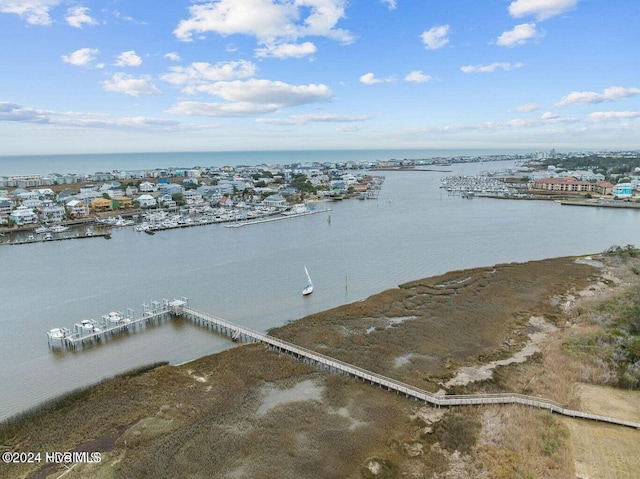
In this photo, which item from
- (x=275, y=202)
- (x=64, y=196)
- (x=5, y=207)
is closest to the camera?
(x=5, y=207)

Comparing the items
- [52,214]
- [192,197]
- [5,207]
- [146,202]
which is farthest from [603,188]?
[5,207]

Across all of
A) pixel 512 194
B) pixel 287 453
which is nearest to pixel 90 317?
pixel 287 453

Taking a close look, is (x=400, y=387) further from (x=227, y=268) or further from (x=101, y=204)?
(x=101, y=204)

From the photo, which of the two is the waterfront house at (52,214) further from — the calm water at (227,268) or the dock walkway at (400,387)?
the dock walkway at (400,387)

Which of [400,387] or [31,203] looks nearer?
A: [400,387]

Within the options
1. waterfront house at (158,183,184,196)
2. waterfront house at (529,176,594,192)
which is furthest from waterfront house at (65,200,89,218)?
waterfront house at (529,176,594,192)

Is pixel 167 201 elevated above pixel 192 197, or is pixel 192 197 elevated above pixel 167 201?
pixel 192 197

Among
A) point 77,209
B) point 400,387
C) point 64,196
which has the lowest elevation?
point 400,387
